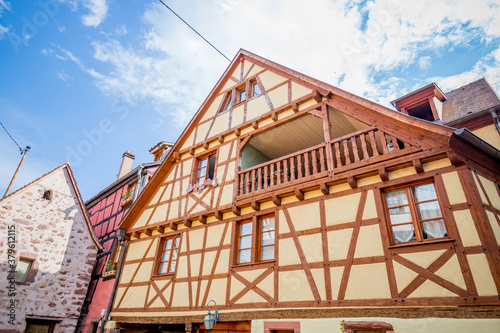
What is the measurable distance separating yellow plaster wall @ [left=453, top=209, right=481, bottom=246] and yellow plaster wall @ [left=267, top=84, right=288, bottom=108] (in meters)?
5.04

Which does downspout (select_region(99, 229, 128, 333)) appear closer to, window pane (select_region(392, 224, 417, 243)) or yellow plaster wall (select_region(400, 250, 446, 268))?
window pane (select_region(392, 224, 417, 243))

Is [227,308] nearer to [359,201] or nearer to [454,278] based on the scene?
[359,201]

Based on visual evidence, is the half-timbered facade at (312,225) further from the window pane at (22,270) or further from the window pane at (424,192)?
the window pane at (22,270)

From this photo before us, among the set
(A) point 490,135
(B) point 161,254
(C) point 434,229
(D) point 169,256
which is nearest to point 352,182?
(C) point 434,229

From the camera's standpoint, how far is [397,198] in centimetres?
607

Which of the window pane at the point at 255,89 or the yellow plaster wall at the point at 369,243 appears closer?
the yellow plaster wall at the point at 369,243

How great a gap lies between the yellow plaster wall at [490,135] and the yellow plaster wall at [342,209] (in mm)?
3494

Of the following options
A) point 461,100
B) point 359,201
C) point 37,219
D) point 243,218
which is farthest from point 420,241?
point 37,219

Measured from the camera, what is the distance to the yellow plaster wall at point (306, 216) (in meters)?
6.77

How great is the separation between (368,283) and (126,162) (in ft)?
51.6

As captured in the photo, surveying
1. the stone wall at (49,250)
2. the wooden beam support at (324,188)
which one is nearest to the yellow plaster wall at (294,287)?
the wooden beam support at (324,188)

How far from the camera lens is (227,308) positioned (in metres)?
7.20

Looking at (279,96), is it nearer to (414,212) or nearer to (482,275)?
(414,212)

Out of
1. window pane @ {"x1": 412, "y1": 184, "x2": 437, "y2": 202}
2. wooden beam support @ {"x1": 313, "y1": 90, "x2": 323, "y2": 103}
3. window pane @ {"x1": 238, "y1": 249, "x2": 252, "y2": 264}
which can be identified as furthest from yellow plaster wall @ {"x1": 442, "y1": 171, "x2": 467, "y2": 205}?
window pane @ {"x1": 238, "y1": 249, "x2": 252, "y2": 264}
